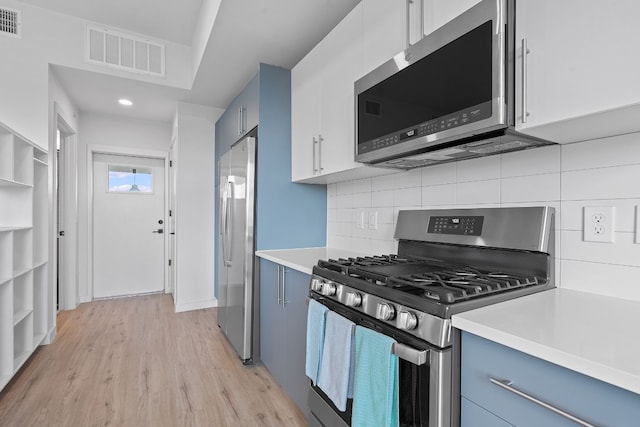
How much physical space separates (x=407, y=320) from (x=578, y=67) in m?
0.84

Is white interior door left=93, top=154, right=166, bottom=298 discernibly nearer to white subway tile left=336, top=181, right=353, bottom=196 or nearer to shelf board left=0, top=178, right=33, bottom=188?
shelf board left=0, top=178, right=33, bottom=188

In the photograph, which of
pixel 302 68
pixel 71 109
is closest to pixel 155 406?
pixel 302 68

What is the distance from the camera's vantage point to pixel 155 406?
78.0 inches

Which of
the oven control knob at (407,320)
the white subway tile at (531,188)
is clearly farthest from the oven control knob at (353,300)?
the white subway tile at (531,188)

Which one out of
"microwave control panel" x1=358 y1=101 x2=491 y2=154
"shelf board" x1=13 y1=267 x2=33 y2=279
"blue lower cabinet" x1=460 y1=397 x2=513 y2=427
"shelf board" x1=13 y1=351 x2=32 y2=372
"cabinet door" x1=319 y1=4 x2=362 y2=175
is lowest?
"shelf board" x1=13 y1=351 x2=32 y2=372

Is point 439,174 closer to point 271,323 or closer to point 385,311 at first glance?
point 385,311

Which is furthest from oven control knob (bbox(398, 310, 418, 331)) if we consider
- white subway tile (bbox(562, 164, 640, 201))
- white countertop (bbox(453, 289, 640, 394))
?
white subway tile (bbox(562, 164, 640, 201))

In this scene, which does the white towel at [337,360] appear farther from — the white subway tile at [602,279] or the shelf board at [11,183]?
the shelf board at [11,183]

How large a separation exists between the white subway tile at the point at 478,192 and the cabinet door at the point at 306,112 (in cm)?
94

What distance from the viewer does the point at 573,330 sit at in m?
0.80

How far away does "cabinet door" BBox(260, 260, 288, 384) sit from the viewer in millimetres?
2105

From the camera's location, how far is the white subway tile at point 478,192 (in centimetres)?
145

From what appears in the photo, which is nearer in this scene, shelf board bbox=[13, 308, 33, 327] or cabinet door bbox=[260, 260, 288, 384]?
cabinet door bbox=[260, 260, 288, 384]

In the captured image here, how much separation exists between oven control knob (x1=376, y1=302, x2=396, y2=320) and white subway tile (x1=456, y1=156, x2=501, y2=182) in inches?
31.6
